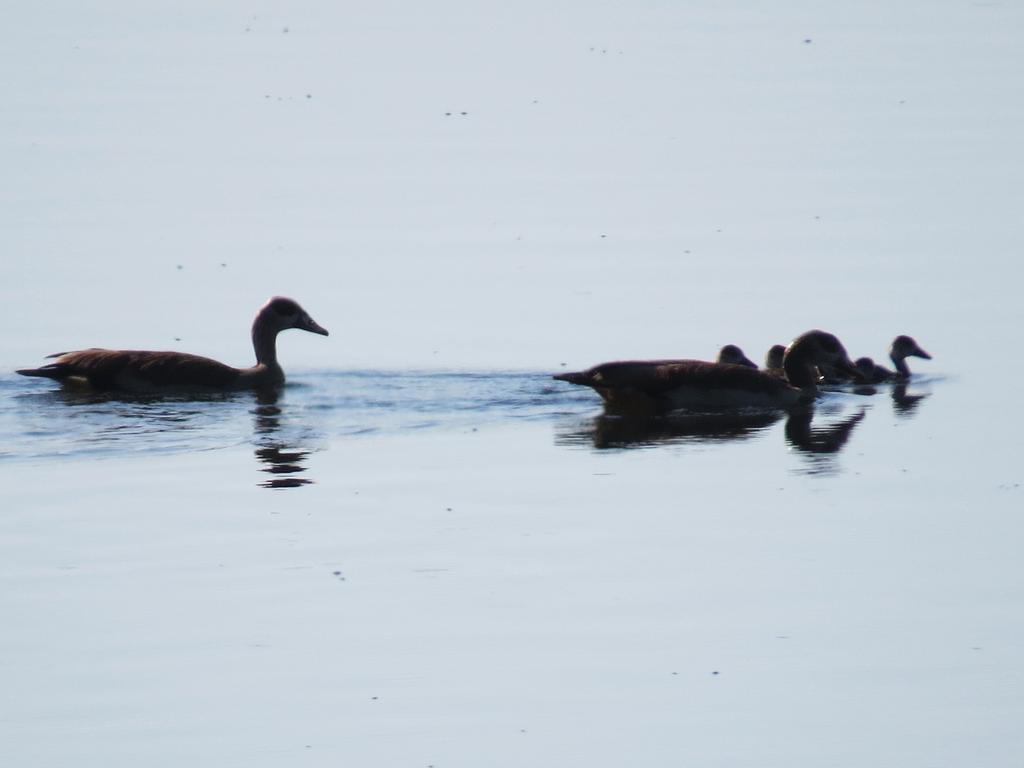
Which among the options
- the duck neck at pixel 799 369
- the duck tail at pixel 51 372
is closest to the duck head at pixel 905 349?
the duck neck at pixel 799 369

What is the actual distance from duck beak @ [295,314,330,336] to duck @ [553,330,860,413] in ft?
11.6

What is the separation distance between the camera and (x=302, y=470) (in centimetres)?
1579

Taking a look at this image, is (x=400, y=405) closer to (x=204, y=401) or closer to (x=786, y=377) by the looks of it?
(x=204, y=401)

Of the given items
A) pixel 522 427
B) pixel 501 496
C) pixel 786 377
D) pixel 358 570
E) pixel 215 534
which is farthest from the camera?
pixel 786 377

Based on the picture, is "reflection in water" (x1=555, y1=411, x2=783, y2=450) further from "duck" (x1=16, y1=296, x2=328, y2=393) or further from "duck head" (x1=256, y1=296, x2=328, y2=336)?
"duck head" (x1=256, y1=296, x2=328, y2=336)

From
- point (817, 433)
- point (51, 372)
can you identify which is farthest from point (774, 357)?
point (51, 372)

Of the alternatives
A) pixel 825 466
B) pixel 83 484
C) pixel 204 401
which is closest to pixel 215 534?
pixel 83 484

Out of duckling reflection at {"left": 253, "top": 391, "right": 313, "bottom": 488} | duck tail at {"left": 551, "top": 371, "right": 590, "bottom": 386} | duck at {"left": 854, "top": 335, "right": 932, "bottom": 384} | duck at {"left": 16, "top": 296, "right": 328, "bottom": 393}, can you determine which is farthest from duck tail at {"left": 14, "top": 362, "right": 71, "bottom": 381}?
duck at {"left": 854, "top": 335, "right": 932, "bottom": 384}

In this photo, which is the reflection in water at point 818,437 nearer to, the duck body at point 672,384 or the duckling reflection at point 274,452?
the duck body at point 672,384

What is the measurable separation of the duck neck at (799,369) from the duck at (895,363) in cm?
81

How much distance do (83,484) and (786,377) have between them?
8.25m

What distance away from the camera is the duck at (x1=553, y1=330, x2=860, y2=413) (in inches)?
750

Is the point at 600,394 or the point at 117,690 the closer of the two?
the point at 117,690

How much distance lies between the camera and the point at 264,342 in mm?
20969
